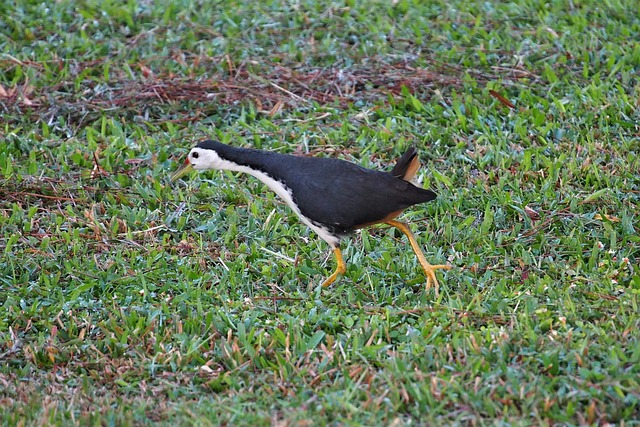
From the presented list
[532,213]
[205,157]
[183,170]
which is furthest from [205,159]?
[532,213]

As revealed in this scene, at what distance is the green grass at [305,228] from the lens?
182 inches

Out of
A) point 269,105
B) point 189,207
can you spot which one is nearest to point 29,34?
point 269,105

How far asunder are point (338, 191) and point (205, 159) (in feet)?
3.08

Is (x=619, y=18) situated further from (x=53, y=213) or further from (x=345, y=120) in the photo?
(x=53, y=213)

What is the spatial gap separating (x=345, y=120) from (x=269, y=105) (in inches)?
26.6

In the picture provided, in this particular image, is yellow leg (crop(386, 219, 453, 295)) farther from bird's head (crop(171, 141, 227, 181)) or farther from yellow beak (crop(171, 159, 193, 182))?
yellow beak (crop(171, 159, 193, 182))

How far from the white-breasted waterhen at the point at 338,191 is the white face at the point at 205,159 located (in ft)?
0.44

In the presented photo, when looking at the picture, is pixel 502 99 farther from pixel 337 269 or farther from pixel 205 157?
pixel 205 157

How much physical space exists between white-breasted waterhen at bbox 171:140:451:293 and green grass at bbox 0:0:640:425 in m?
0.34

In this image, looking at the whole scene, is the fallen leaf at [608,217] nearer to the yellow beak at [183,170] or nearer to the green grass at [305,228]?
the green grass at [305,228]

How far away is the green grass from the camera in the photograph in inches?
182

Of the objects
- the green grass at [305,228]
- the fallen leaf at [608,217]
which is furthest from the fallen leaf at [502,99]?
the fallen leaf at [608,217]

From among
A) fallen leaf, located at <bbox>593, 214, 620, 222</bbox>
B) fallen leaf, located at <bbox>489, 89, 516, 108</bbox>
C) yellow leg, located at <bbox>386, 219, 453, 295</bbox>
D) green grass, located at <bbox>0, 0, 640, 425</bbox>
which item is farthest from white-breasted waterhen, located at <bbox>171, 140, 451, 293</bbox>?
fallen leaf, located at <bbox>489, 89, 516, 108</bbox>

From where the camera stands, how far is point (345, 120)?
24.6 feet
